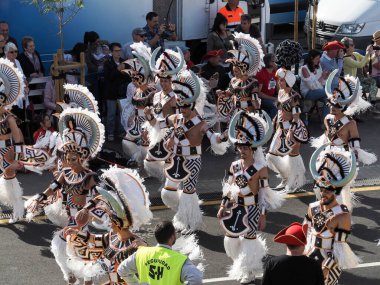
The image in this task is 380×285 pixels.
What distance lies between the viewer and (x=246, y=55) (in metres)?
14.2

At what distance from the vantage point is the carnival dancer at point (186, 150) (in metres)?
12.4

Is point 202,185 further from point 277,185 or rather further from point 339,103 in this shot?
point 339,103

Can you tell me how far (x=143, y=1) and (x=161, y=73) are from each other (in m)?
5.02

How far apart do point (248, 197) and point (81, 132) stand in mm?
2092

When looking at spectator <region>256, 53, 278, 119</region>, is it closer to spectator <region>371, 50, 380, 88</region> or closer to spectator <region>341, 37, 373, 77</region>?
spectator <region>341, 37, 373, 77</region>

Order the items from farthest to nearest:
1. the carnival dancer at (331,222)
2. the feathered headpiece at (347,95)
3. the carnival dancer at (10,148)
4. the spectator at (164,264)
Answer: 1. the feathered headpiece at (347,95)
2. the carnival dancer at (10,148)
3. the carnival dancer at (331,222)
4. the spectator at (164,264)

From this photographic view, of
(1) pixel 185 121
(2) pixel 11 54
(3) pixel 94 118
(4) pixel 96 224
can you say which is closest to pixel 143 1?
(2) pixel 11 54

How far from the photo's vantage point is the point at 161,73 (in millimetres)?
13578

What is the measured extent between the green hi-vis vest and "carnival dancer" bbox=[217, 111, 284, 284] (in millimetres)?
3054

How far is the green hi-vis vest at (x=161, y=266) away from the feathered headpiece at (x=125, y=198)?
32.4 inches

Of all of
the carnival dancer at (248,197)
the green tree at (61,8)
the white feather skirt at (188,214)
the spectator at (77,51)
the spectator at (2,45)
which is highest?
the green tree at (61,8)

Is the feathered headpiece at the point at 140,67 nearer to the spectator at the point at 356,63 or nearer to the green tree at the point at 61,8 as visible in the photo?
the green tree at the point at 61,8

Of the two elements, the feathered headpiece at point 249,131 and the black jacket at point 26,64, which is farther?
the black jacket at point 26,64

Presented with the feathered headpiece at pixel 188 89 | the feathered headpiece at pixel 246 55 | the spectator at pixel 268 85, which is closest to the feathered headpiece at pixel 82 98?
the feathered headpiece at pixel 188 89
